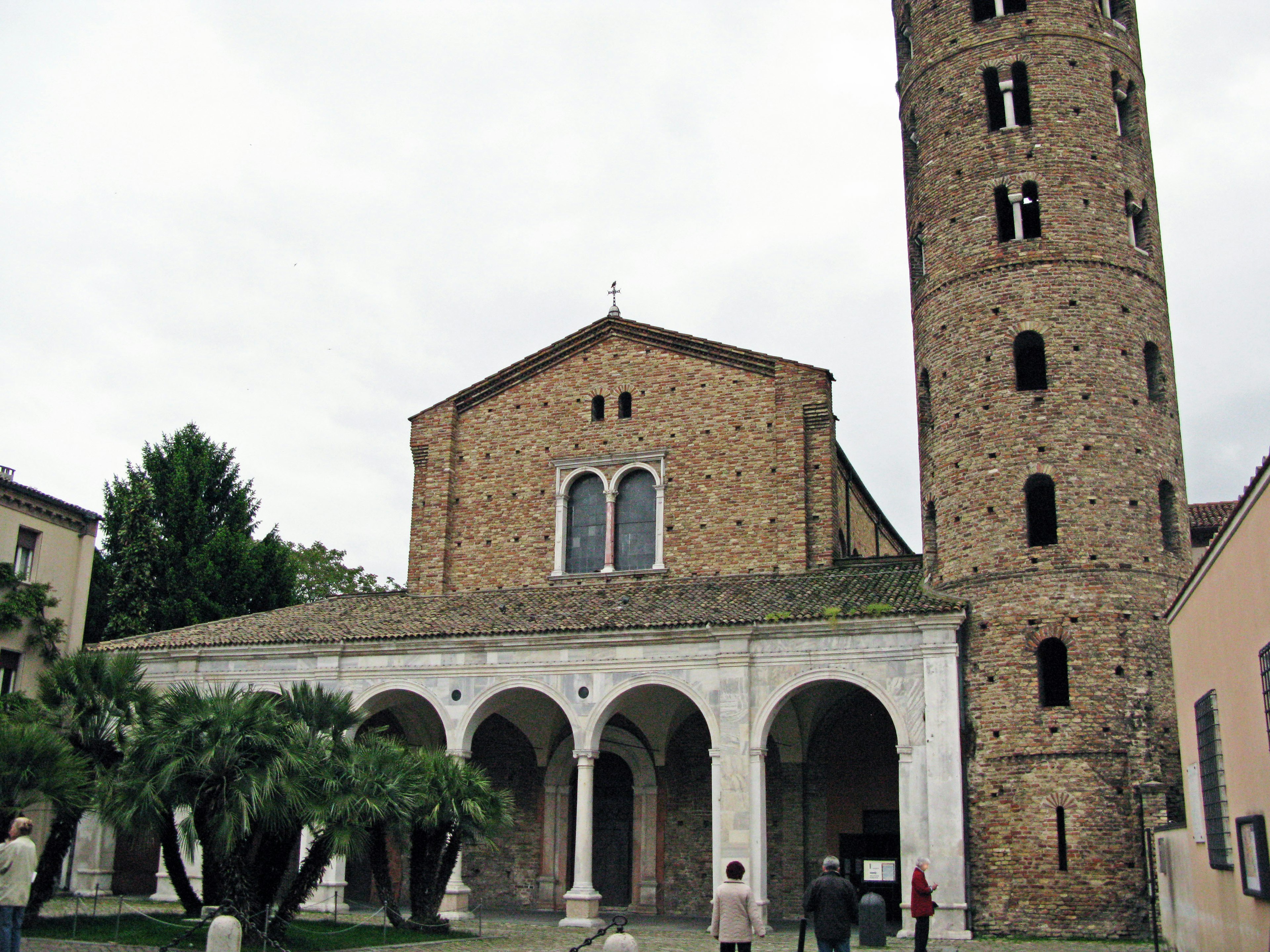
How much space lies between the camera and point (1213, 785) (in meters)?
11.9

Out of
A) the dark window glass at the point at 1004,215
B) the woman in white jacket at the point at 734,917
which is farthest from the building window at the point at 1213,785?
the dark window glass at the point at 1004,215

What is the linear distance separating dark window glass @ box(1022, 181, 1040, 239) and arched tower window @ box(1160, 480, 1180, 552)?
16.5ft

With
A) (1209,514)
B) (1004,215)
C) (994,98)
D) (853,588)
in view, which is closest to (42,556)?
(853,588)

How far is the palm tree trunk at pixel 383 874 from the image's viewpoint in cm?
1770

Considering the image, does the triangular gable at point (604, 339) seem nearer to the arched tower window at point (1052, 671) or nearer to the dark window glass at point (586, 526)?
the dark window glass at point (586, 526)

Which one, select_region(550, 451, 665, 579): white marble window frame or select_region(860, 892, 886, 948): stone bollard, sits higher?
select_region(550, 451, 665, 579): white marble window frame

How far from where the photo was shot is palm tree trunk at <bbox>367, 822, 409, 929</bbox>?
697 inches

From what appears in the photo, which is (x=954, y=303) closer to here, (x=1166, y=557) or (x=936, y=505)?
(x=936, y=505)

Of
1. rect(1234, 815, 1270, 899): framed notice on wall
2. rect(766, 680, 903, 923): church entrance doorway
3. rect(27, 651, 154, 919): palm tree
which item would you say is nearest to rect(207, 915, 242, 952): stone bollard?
rect(27, 651, 154, 919): palm tree

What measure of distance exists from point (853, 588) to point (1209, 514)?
664 inches

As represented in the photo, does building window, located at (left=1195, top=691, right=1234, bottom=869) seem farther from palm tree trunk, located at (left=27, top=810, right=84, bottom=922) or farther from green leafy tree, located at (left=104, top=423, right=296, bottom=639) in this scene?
green leafy tree, located at (left=104, top=423, right=296, bottom=639)

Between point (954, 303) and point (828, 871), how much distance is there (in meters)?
12.8

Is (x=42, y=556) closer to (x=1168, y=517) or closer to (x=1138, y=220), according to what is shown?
(x=1168, y=517)

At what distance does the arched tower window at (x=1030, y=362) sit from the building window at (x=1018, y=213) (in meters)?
1.85
